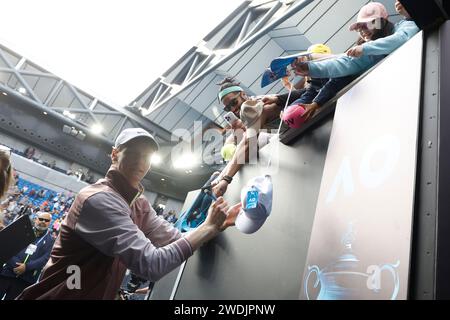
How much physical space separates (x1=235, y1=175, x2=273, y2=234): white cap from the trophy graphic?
0.92 ft

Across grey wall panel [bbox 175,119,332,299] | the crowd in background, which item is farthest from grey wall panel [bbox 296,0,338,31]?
the crowd in background

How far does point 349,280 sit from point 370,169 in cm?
37

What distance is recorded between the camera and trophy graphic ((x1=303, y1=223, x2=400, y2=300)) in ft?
2.54

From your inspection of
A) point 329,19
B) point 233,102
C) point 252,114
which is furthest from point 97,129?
point 252,114

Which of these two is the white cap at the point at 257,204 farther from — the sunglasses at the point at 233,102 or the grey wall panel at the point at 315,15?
the grey wall panel at the point at 315,15

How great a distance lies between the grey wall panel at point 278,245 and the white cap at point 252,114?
177mm

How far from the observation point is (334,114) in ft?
4.65

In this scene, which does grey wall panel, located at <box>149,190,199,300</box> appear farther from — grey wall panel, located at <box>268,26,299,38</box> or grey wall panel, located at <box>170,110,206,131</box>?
grey wall panel, located at <box>170,110,206,131</box>

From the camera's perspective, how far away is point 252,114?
1.86 metres

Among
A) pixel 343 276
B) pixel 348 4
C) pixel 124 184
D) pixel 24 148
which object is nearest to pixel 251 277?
pixel 343 276

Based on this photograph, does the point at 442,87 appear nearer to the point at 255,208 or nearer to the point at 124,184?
the point at 255,208

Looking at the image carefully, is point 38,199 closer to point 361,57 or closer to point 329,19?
point 329,19

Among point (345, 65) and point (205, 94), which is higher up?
point (205, 94)
